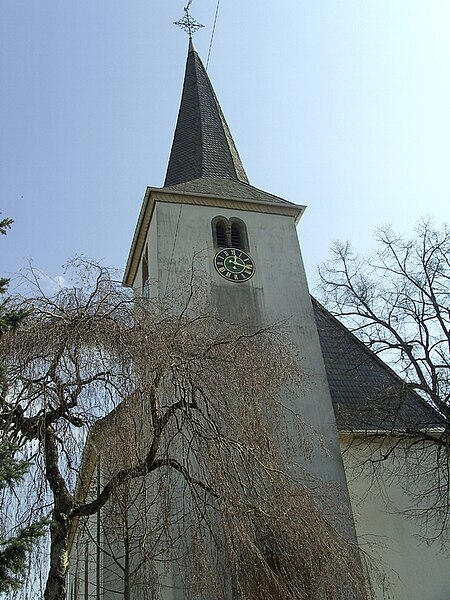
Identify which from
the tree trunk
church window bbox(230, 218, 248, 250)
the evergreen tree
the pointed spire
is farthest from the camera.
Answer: the pointed spire

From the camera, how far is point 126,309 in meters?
8.40

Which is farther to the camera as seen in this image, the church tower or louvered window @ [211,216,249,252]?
louvered window @ [211,216,249,252]

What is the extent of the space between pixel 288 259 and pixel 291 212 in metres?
1.64

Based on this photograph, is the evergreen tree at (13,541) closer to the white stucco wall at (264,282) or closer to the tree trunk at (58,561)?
the tree trunk at (58,561)

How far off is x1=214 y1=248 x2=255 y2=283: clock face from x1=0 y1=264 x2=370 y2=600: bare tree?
629cm

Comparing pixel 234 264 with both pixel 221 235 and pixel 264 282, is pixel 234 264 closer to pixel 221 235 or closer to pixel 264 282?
pixel 264 282

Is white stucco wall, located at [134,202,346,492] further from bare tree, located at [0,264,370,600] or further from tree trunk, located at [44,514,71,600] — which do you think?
tree trunk, located at [44,514,71,600]

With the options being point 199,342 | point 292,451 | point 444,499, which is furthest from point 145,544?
point 444,499

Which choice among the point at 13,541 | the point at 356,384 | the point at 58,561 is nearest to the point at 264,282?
the point at 356,384

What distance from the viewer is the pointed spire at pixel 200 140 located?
61.9ft

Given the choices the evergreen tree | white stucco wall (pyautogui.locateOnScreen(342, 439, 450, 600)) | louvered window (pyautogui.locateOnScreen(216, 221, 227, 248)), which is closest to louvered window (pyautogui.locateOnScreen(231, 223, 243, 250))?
louvered window (pyautogui.locateOnScreen(216, 221, 227, 248))

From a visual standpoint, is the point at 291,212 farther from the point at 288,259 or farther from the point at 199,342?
the point at 199,342

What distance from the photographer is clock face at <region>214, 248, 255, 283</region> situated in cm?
1501

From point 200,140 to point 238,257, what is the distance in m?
5.78
